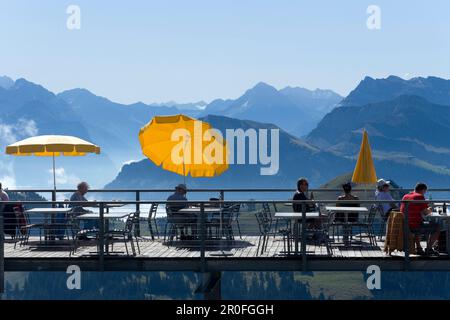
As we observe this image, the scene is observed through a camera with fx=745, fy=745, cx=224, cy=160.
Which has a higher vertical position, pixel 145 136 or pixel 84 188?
pixel 145 136

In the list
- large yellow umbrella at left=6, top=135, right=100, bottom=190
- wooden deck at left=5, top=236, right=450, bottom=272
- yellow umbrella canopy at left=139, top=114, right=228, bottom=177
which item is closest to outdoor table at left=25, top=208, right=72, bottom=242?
wooden deck at left=5, top=236, right=450, bottom=272

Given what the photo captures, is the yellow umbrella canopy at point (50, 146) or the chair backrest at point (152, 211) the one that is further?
the yellow umbrella canopy at point (50, 146)

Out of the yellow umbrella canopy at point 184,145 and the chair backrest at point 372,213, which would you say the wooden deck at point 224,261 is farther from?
the yellow umbrella canopy at point 184,145

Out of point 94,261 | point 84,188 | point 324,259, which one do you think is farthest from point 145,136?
point 324,259

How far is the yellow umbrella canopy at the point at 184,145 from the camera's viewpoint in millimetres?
16734

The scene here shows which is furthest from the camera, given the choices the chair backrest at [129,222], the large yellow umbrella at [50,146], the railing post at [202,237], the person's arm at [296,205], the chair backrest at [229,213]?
the large yellow umbrella at [50,146]

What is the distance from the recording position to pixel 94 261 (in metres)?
12.7

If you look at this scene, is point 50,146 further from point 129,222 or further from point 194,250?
point 194,250

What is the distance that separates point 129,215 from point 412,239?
5008mm

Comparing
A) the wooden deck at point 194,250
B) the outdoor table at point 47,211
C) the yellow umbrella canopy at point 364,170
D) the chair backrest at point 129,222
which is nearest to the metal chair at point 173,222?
the wooden deck at point 194,250

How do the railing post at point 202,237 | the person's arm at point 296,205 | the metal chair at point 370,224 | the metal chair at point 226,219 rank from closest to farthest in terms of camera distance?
the railing post at point 202,237
the metal chair at point 370,224
the person's arm at point 296,205
the metal chair at point 226,219

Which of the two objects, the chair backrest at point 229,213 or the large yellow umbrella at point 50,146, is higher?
the large yellow umbrella at point 50,146
